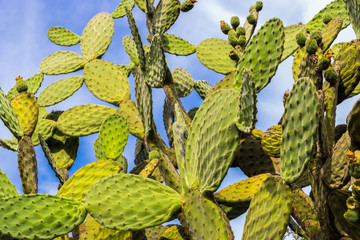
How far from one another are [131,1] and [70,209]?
2.99 m

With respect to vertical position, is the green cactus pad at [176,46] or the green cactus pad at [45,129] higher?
the green cactus pad at [176,46]

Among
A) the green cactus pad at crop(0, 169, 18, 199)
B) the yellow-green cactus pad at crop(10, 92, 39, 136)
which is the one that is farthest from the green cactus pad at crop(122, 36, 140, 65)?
the green cactus pad at crop(0, 169, 18, 199)

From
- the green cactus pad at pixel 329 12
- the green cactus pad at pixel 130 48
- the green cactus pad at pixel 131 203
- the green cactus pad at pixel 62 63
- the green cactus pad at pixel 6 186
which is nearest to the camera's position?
the green cactus pad at pixel 131 203

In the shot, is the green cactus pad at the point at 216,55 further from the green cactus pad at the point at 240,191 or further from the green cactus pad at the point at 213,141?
the green cactus pad at the point at 213,141

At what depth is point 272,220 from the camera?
7.36 feet

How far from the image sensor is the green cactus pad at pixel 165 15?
4.30 meters

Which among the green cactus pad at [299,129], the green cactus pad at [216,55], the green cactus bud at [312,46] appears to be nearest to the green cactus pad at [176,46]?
the green cactus pad at [216,55]

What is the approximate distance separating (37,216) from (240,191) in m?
1.11

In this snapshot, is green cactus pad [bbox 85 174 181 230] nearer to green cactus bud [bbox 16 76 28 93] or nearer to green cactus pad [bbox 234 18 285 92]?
green cactus pad [bbox 234 18 285 92]

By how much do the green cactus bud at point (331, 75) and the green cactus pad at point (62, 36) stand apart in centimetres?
329

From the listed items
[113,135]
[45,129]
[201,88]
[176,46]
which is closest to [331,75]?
[113,135]

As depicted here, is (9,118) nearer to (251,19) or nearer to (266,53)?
(266,53)

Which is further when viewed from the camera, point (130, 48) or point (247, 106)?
point (130, 48)

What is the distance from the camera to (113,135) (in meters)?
3.53
